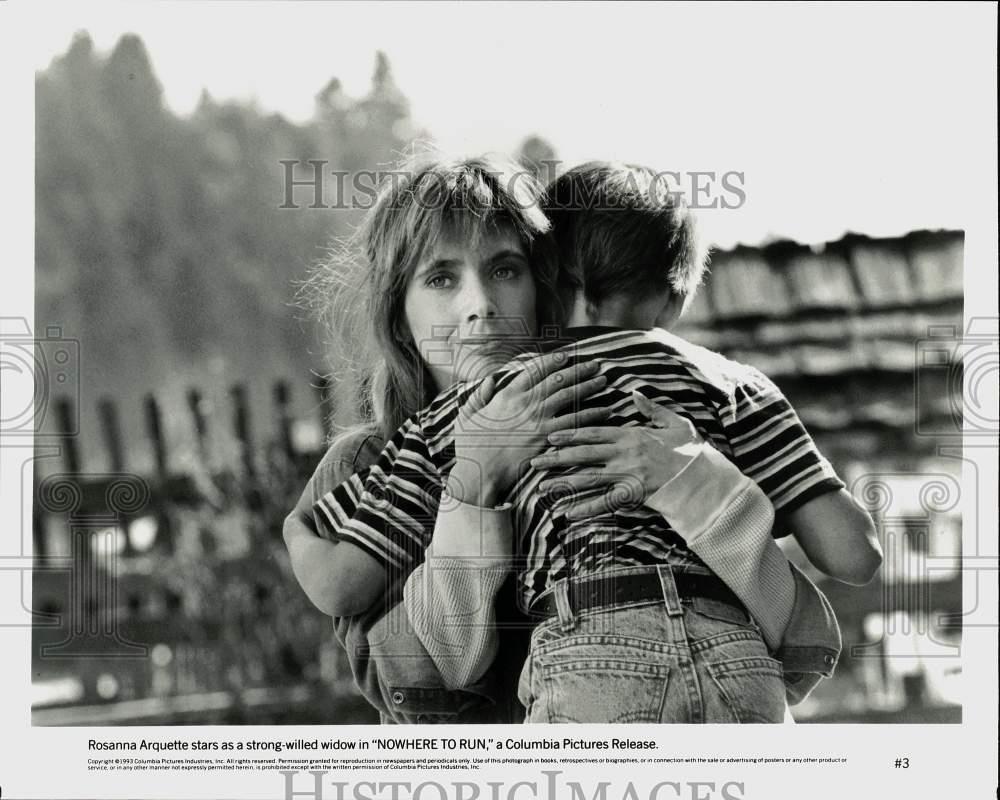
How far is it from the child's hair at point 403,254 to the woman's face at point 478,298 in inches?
1.0

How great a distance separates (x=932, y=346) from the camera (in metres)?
2.97

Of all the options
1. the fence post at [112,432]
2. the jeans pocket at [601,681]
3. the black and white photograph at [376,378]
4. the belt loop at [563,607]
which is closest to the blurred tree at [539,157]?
the black and white photograph at [376,378]

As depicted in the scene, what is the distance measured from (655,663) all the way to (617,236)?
84 cm

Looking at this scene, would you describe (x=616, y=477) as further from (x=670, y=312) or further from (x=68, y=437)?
(x=68, y=437)

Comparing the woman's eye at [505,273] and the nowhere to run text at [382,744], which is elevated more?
the woman's eye at [505,273]

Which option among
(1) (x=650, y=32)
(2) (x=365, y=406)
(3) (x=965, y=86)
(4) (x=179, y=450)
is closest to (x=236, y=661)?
(4) (x=179, y=450)

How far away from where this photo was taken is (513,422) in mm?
2623

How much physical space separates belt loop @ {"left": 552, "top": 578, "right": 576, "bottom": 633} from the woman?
0.15 metres

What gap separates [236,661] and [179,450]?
1.70 ft

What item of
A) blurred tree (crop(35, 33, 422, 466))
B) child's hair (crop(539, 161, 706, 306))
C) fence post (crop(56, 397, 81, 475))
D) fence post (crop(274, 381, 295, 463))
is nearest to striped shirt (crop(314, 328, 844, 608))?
child's hair (crop(539, 161, 706, 306))

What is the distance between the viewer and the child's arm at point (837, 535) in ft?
8.61

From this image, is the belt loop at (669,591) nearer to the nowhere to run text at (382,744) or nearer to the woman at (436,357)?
the woman at (436,357)

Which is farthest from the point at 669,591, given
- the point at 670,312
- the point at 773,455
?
the point at 670,312

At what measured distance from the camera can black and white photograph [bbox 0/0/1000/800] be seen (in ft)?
8.82
